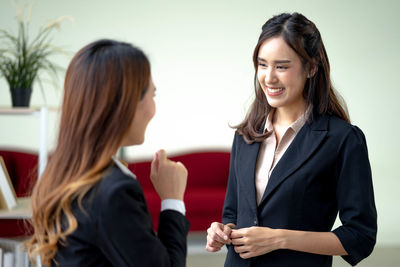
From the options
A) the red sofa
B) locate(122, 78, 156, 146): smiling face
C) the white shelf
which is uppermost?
locate(122, 78, 156, 146): smiling face

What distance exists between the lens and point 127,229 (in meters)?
1.07

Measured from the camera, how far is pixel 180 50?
473 cm

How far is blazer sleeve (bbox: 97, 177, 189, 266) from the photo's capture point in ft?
3.47

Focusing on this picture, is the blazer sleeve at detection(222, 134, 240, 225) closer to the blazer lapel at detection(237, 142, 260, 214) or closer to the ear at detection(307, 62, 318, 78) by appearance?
the blazer lapel at detection(237, 142, 260, 214)

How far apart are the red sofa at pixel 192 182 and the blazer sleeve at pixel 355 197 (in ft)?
8.90

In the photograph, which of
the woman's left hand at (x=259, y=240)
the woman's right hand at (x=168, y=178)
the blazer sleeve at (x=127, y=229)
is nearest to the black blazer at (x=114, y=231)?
the blazer sleeve at (x=127, y=229)

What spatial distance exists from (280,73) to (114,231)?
31.1 inches

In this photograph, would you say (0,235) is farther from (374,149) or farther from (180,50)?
(374,149)

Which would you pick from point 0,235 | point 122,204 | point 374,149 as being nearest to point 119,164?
point 122,204

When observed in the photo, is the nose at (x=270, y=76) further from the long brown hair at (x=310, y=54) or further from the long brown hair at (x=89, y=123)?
the long brown hair at (x=89, y=123)

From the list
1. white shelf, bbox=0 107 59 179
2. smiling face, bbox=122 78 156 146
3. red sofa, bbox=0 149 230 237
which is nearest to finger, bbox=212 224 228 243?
smiling face, bbox=122 78 156 146

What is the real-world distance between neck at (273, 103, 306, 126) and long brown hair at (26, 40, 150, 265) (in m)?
0.69

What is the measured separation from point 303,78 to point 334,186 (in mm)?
338

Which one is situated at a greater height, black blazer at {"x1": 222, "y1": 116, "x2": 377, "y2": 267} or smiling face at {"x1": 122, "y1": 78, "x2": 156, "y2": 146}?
smiling face at {"x1": 122, "y1": 78, "x2": 156, "y2": 146}
